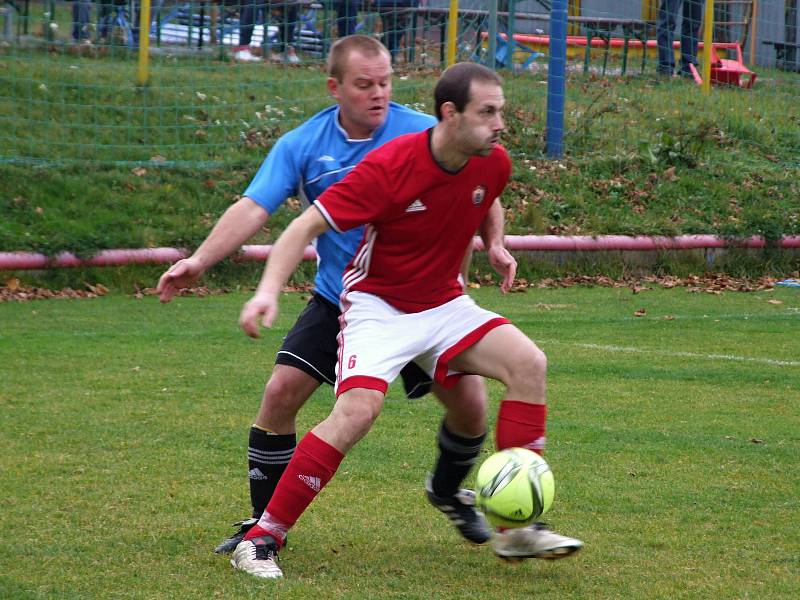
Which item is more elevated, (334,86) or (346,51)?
(346,51)

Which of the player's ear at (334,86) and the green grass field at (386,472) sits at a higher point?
the player's ear at (334,86)

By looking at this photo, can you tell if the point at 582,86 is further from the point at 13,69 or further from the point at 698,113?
the point at 13,69

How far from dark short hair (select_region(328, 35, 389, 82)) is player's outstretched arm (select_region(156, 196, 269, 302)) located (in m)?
0.61

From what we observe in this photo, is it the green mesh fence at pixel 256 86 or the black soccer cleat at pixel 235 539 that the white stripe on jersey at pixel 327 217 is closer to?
the black soccer cleat at pixel 235 539

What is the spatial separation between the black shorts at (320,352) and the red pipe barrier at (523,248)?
21.9 feet

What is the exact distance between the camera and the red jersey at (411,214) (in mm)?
4281

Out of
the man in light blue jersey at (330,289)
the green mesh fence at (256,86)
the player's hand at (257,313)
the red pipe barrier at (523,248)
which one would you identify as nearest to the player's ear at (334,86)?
the man in light blue jersey at (330,289)

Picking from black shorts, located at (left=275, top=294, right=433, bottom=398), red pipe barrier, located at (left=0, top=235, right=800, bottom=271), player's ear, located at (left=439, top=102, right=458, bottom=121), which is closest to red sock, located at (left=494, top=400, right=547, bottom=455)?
black shorts, located at (left=275, top=294, right=433, bottom=398)

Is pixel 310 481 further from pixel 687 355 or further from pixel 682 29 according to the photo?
pixel 682 29

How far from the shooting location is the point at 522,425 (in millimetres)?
4391

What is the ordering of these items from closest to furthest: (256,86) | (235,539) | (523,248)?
(235,539) < (523,248) < (256,86)

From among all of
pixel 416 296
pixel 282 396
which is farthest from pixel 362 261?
pixel 282 396

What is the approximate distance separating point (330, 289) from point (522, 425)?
0.92 metres

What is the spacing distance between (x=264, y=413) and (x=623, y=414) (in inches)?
109
